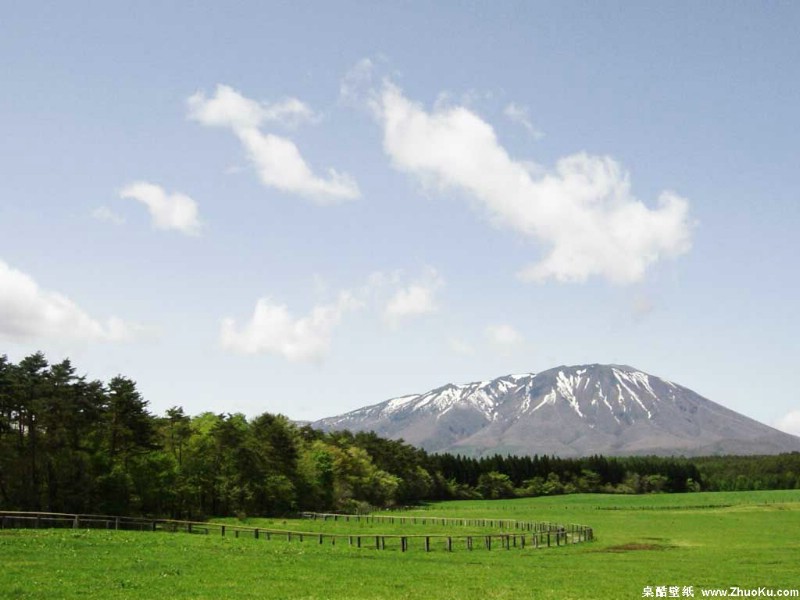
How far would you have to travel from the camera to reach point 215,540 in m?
45.7

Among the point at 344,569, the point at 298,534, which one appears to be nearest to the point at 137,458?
the point at 298,534

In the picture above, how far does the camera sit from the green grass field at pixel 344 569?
1071 inches

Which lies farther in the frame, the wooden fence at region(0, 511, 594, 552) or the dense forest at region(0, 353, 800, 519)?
the dense forest at region(0, 353, 800, 519)

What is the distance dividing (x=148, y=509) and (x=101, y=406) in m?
13.5

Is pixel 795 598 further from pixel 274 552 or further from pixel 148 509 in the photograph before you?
pixel 148 509

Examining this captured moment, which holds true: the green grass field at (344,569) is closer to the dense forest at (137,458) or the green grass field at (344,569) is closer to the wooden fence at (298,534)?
the wooden fence at (298,534)

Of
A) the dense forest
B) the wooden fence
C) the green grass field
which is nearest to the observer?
the green grass field

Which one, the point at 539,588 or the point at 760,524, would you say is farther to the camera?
the point at 760,524

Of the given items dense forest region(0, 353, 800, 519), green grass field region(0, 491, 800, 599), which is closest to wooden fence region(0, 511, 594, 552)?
green grass field region(0, 491, 800, 599)

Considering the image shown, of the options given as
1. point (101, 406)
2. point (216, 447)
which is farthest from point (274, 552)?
point (216, 447)

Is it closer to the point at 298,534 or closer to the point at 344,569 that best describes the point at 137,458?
the point at 298,534

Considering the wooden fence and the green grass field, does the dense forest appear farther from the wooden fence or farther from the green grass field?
the green grass field

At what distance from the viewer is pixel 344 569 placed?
35469mm

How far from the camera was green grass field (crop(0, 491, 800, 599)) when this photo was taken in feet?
89.2
